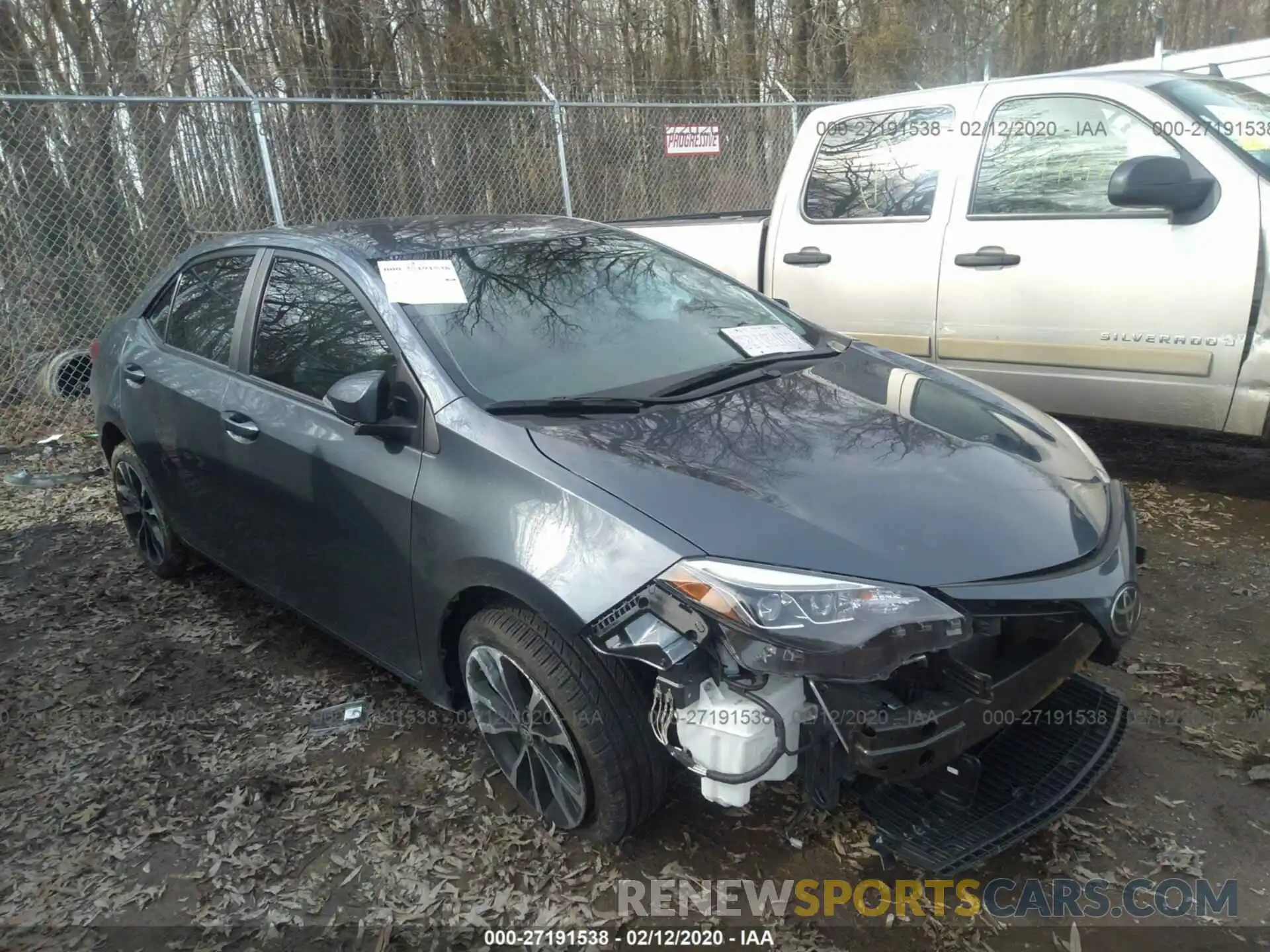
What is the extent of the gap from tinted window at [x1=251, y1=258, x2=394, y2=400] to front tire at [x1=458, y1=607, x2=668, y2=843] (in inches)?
38.2

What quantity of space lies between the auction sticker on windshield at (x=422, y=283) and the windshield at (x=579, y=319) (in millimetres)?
31

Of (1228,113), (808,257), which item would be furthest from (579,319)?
(1228,113)

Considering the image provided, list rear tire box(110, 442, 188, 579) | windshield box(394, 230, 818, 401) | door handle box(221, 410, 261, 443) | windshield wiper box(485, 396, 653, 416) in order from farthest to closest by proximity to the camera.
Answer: rear tire box(110, 442, 188, 579) → door handle box(221, 410, 261, 443) → windshield box(394, 230, 818, 401) → windshield wiper box(485, 396, 653, 416)

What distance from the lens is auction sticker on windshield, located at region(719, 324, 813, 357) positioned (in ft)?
10.6

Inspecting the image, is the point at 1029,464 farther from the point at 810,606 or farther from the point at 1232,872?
the point at 1232,872

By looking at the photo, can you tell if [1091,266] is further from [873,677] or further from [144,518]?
[144,518]

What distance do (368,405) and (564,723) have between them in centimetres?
107

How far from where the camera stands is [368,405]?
2.72 meters

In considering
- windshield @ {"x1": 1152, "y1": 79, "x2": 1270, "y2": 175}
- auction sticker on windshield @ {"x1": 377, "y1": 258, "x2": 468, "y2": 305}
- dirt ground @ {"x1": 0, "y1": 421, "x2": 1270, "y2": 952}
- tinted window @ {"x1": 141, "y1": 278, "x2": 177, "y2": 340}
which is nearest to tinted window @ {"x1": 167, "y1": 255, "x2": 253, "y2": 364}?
tinted window @ {"x1": 141, "y1": 278, "x2": 177, "y2": 340}

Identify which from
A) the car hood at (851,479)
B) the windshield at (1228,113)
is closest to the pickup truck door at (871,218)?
the windshield at (1228,113)

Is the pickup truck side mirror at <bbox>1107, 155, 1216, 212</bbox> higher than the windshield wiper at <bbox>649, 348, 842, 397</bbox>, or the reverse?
the pickup truck side mirror at <bbox>1107, 155, 1216, 212</bbox>

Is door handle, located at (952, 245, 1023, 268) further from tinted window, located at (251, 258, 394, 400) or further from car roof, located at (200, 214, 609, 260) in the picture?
tinted window, located at (251, 258, 394, 400)

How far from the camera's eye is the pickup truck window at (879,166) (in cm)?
496

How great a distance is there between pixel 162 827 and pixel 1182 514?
172 inches
